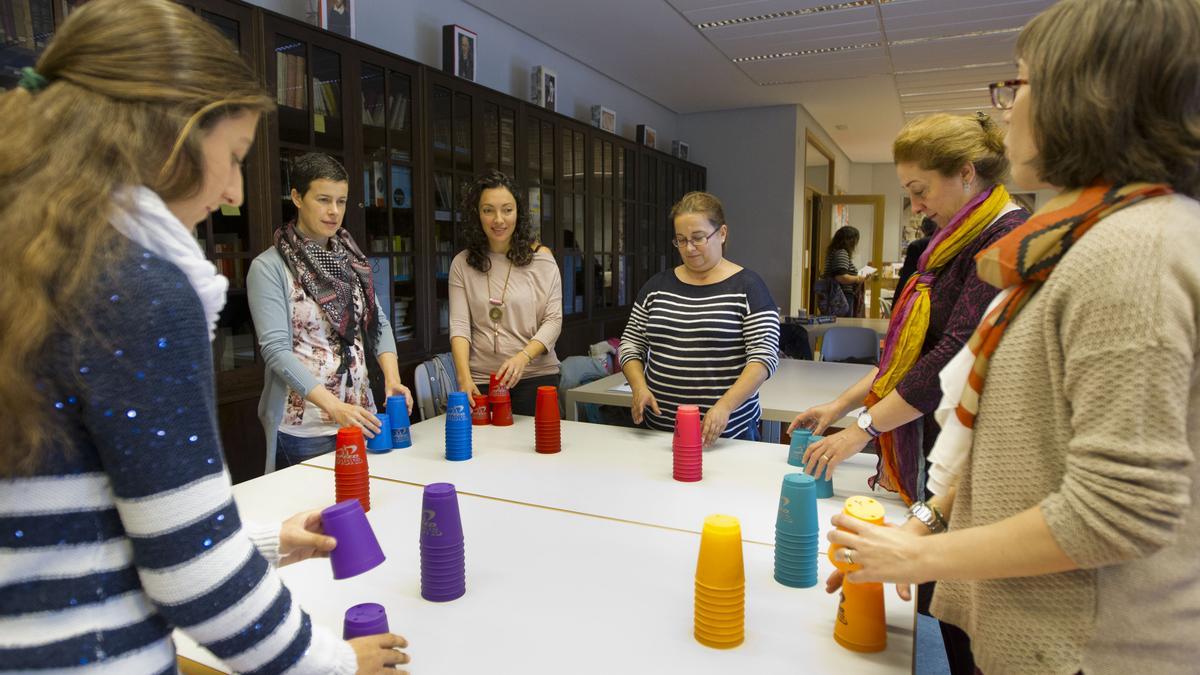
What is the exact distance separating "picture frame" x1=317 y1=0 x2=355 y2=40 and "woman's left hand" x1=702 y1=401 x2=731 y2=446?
2369 millimetres

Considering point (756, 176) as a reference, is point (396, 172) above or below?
below

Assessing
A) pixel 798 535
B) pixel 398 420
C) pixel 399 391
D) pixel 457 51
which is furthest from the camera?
pixel 457 51

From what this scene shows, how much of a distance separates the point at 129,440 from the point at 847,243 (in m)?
6.59

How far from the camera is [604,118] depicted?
5660mm

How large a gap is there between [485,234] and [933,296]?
159 cm

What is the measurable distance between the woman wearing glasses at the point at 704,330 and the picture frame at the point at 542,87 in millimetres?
2835

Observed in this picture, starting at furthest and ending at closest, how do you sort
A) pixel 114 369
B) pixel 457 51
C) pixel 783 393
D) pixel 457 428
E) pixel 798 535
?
pixel 457 51 < pixel 783 393 < pixel 457 428 < pixel 798 535 < pixel 114 369

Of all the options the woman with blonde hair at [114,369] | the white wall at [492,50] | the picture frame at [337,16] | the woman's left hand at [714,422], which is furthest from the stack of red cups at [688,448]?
the white wall at [492,50]

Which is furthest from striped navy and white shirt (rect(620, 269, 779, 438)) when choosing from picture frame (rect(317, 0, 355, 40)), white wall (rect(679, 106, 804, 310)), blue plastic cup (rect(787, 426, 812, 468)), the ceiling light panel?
white wall (rect(679, 106, 804, 310))

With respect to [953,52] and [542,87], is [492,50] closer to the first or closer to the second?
[542,87]

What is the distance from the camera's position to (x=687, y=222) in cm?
216

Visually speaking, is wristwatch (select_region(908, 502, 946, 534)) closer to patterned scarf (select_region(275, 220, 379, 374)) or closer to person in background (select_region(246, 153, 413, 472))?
person in background (select_region(246, 153, 413, 472))

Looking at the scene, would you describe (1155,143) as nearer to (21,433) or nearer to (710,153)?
(21,433)

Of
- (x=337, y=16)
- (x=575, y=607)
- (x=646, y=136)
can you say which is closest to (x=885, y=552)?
(x=575, y=607)
